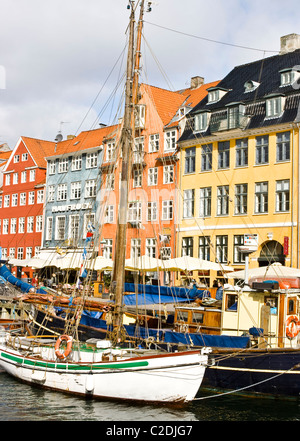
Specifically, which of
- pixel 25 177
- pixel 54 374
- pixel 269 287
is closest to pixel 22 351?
pixel 54 374

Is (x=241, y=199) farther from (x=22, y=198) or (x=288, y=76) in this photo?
(x=22, y=198)

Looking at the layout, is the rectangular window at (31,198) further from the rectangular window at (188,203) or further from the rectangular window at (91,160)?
the rectangular window at (188,203)

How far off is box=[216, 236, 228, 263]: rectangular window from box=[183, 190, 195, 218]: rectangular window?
328cm

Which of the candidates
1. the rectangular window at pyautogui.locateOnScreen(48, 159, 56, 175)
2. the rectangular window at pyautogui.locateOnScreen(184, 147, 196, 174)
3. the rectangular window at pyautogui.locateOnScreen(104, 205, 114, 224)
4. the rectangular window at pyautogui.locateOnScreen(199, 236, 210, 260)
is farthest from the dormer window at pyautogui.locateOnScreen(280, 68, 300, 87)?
the rectangular window at pyautogui.locateOnScreen(48, 159, 56, 175)

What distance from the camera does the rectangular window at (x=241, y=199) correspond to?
127 ft

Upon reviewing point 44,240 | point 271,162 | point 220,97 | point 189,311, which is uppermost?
point 220,97

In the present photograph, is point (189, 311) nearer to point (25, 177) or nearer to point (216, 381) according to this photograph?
point (216, 381)

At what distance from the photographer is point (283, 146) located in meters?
36.8

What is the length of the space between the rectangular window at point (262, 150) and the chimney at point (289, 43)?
27.9 ft

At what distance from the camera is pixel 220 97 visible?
42.7 meters

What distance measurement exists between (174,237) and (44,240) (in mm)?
18023

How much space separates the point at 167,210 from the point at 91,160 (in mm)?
11925

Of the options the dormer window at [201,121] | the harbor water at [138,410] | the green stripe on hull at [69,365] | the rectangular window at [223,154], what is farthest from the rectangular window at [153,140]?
the harbor water at [138,410]

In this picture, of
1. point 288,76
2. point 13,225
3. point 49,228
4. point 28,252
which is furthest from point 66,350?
point 13,225
